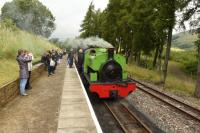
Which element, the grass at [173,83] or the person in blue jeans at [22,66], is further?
the grass at [173,83]

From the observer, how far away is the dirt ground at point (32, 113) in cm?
968

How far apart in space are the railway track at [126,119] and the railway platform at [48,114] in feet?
4.40

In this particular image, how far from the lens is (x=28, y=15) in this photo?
70.4 meters

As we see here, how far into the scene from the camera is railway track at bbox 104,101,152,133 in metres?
11.0

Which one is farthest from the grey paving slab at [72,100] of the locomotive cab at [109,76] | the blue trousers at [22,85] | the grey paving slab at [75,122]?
the grey paving slab at [75,122]

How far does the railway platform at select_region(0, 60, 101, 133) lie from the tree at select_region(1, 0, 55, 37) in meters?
47.0

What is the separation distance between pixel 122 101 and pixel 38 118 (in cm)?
618

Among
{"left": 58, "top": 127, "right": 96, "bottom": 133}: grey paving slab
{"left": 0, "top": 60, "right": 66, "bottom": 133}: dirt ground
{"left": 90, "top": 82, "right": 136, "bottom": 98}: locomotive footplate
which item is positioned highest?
{"left": 90, "top": 82, "right": 136, "bottom": 98}: locomotive footplate

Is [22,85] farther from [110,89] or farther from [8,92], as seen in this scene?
[110,89]

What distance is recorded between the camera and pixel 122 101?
1605 cm

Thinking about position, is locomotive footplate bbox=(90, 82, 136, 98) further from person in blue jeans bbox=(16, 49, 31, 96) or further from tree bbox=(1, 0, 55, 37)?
tree bbox=(1, 0, 55, 37)

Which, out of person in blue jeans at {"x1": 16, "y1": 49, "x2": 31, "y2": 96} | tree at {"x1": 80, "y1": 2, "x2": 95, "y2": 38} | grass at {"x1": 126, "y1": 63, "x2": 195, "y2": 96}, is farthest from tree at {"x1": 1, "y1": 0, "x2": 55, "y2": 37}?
person in blue jeans at {"x1": 16, "y1": 49, "x2": 31, "y2": 96}

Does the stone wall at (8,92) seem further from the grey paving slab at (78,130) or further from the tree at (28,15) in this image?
the tree at (28,15)

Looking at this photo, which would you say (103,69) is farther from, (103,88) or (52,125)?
(52,125)
